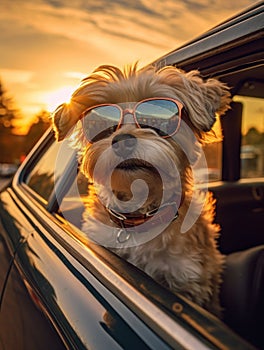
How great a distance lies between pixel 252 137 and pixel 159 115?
2268 mm

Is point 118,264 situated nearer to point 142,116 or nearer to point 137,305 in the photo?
point 137,305

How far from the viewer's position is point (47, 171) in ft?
11.9

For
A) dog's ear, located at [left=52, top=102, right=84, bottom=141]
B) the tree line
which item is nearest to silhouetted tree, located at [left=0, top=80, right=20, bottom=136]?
the tree line

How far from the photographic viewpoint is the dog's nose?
8.12 ft

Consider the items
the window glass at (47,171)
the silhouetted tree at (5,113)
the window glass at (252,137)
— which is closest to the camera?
the window glass at (47,171)

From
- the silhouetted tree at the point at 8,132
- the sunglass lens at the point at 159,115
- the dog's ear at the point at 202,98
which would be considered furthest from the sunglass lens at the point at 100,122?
the silhouetted tree at the point at 8,132

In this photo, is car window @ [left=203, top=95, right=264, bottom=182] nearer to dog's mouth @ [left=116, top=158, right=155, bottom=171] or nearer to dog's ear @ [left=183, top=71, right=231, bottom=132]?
dog's ear @ [left=183, top=71, right=231, bottom=132]

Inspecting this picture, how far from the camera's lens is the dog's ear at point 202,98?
2.56 meters

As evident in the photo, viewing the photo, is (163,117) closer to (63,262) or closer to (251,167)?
(63,262)

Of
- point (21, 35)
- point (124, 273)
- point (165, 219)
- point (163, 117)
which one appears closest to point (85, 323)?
point (124, 273)

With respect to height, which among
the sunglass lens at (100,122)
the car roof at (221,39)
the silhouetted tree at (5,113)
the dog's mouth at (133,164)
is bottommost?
the dog's mouth at (133,164)

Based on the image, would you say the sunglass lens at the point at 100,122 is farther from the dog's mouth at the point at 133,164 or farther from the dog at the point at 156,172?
the dog's mouth at the point at 133,164

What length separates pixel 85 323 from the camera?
1.50 m

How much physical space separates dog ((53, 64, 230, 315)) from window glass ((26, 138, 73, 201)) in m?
0.40
